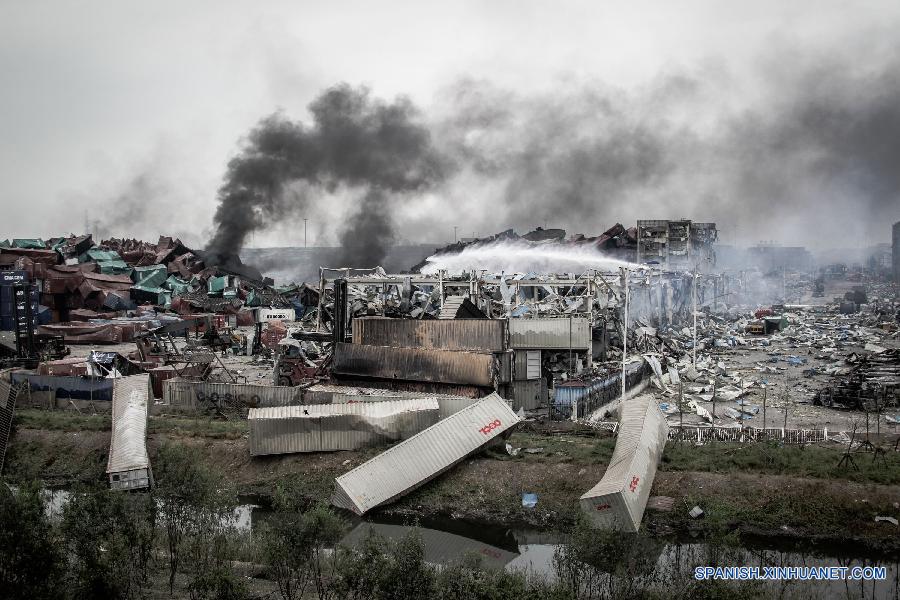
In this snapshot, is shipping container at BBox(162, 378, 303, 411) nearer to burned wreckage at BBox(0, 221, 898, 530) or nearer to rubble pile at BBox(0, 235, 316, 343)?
burned wreckage at BBox(0, 221, 898, 530)

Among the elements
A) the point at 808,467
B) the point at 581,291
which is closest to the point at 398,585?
the point at 808,467

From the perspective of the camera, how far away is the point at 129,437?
20.0 m

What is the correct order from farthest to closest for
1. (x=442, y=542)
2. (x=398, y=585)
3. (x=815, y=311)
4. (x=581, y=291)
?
(x=815, y=311), (x=581, y=291), (x=442, y=542), (x=398, y=585)

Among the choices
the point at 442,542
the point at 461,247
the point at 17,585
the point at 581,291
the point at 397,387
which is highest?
the point at 461,247

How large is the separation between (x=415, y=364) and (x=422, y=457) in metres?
5.73

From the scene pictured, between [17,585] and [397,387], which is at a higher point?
[397,387]

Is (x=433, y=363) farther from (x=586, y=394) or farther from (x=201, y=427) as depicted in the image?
(x=201, y=427)

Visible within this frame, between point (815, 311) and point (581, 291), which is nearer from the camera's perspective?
point (581, 291)

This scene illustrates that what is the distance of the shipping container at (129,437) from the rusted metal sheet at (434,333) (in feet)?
22.8

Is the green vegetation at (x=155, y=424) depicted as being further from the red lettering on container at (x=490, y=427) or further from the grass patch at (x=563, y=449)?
the grass patch at (x=563, y=449)

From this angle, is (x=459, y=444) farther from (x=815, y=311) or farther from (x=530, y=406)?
(x=815, y=311)

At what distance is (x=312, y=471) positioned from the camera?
19.5 metres

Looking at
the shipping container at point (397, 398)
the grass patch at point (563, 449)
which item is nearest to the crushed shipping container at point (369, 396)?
the shipping container at point (397, 398)

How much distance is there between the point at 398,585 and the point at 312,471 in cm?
911
